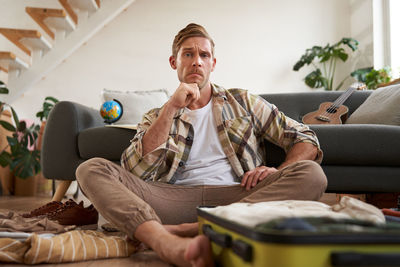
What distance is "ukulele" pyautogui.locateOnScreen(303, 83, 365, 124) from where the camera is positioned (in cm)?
224

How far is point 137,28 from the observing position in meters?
4.85

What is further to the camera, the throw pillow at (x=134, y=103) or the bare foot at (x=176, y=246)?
the throw pillow at (x=134, y=103)

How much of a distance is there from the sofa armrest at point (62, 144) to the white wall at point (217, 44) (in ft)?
8.20

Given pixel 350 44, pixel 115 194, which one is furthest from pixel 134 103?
pixel 350 44

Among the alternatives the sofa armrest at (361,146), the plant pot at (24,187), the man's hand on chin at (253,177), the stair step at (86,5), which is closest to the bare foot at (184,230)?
the man's hand on chin at (253,177)

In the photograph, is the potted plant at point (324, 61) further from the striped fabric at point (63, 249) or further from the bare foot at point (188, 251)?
the bare foot at point (188, 251)

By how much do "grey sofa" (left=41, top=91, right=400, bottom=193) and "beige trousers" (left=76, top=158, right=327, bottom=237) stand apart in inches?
19.8

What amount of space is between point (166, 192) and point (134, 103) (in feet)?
4.90

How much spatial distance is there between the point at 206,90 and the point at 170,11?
11.6 ft

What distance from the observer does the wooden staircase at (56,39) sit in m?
4.04

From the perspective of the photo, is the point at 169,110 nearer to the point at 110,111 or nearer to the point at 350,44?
the point at 110,111

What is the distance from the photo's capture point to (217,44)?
4.83m

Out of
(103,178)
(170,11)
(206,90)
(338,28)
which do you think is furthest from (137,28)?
(103,178)

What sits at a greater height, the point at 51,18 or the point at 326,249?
the point at 51,18
